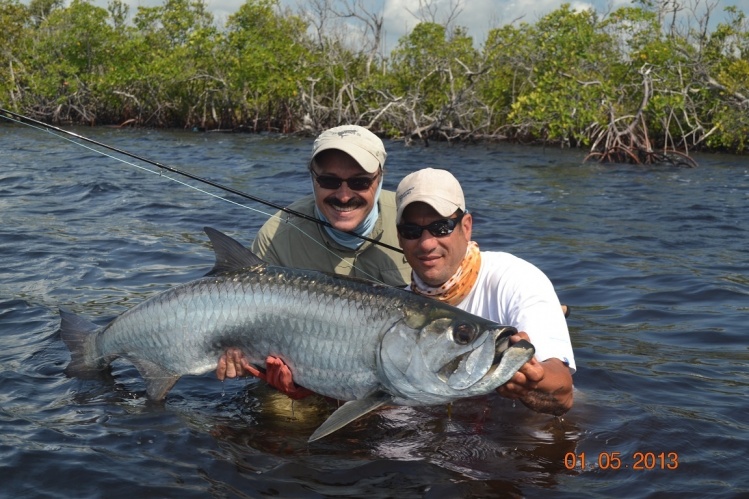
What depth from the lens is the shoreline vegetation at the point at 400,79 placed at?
24.5 meters

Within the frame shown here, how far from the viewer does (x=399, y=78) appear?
1271 inches

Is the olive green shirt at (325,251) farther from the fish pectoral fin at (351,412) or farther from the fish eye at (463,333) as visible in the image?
the fish eye at (463,333)

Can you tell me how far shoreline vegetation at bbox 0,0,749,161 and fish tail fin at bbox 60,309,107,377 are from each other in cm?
1829

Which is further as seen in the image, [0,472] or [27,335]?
[27,335]

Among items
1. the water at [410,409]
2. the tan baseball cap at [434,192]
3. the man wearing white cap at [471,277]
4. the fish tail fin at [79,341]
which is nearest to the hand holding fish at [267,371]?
the water at [410,409]

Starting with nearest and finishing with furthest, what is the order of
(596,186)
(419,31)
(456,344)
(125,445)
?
(456,344) < (125,445) < (596,186) < (419,31)

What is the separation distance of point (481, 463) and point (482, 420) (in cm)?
62

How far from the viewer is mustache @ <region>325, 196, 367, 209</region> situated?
516cm

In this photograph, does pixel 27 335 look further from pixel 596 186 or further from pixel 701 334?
pixel 596 186

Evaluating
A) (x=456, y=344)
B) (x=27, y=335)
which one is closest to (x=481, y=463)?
(x=456, y=344)

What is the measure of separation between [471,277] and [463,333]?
895 mm

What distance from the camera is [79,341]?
5.27m

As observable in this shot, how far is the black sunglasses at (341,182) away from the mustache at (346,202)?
66mm

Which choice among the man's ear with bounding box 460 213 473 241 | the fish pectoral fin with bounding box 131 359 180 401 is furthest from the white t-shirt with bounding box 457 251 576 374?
the fish pectoral fin with bounding box 131 359 180 401
